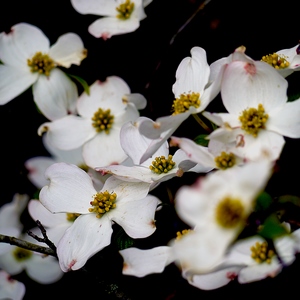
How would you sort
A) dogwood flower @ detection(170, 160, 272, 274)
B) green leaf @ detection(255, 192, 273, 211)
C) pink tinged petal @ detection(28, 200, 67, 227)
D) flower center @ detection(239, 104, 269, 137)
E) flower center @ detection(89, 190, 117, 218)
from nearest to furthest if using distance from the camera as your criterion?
1. dogwood flower @ detection(170, 160, 272, 274)
2. green leaf @ detection(255, 192, 273, 211)
3. flower center @ detection(239, 104, 269, 137)
4. flower center @ detection(89, 190, 117, 218)
5. pink tinged petal @ detection(28, 200, 67, 227)

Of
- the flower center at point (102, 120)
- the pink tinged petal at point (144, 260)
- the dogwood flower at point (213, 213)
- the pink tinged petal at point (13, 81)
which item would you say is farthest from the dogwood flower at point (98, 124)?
the dogwood flower at point (213, 213)

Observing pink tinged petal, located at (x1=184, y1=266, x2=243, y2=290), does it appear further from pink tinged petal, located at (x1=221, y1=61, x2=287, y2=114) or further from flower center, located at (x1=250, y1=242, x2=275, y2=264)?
pink tinged petal, located at (x1=221, y1=61, x2=287, y2=114)

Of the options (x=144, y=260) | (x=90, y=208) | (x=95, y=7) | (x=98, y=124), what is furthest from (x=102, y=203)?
(x=95, y=7)

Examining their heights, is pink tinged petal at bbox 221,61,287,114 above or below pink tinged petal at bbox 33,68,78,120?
above

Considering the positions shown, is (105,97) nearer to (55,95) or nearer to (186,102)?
(55,95)

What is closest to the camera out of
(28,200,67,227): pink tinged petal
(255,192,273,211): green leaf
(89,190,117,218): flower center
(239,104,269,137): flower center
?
(255,192,273,211): green leaf

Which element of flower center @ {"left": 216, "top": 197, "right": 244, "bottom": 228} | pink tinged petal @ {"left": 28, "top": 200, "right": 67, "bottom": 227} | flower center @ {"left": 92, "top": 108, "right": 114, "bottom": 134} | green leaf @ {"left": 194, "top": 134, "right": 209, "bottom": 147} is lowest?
pink tinged petal @ {"left": 28, "top": 200, "right": 67, "bottom": 227}

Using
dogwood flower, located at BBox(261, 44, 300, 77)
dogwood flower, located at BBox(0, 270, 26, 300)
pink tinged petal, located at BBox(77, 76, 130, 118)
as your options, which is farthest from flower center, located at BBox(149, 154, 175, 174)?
dogwood flower, located at BBox(0, 270, 26, 300)

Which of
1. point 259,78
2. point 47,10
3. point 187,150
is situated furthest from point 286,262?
point 47,10
